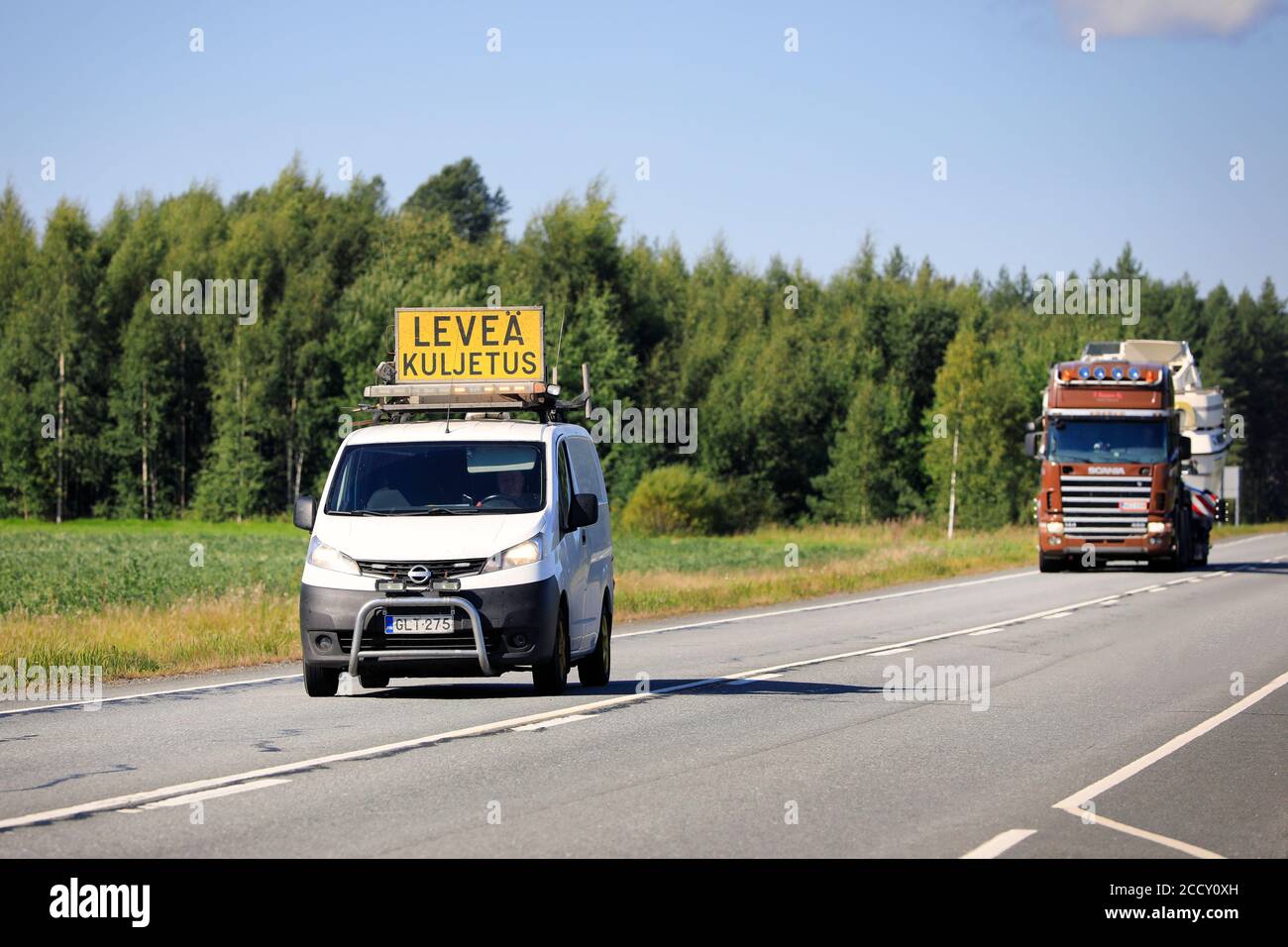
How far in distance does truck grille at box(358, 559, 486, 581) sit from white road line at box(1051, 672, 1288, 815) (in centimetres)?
499

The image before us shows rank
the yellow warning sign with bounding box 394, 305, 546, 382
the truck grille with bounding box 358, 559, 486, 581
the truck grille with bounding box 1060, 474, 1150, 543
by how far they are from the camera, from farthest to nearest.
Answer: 1. the truck grille with bounding box 1060, 474, 1150, 543
2. the yellow warning sign with bounding box 394, 305, 546, 382
3. the truck grille with bounding box 358, 559, 486, 581

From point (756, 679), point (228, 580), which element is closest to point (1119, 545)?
point (228, 580)

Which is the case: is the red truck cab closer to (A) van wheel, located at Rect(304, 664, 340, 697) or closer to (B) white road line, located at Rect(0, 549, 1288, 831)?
(B) white road line, located at Rect(0, 549, 1288, 831)

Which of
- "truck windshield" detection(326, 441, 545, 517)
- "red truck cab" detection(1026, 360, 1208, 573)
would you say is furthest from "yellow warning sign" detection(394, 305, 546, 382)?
"red truck cab" detection(1026, 360, 1208, 573)

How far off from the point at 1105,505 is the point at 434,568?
1026 inches

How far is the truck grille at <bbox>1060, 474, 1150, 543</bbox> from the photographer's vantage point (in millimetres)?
36406

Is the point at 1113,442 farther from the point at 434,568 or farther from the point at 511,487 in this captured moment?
the point at 434,568

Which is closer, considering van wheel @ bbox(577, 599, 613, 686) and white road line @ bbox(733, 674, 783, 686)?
van wheel @ bbox(577, 599, 613, 686)

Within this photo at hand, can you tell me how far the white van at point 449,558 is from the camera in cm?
1296

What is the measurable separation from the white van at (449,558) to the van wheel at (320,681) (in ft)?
0.05

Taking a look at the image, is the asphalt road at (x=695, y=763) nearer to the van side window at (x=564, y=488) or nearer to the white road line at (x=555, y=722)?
the white road line at (x=555, y=722)

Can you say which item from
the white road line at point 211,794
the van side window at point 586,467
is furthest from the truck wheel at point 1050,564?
the white road line at point 211,794
